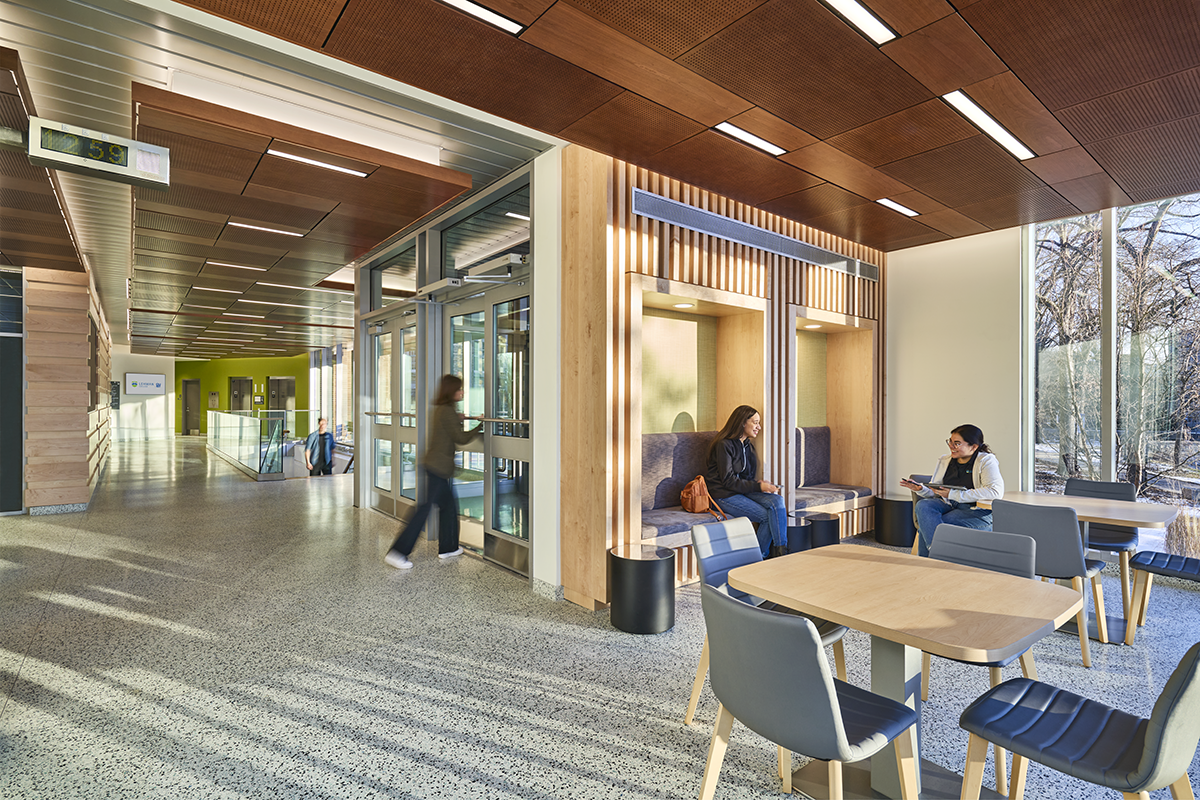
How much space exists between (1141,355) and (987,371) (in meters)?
1.21

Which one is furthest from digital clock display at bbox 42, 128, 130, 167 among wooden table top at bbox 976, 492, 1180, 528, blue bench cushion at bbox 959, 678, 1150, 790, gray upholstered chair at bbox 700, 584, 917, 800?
wooden table top at bbox 976, 492, 1180, 528

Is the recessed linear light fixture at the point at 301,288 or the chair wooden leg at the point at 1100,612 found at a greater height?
the recessed linear light fixture at the point at 301,288

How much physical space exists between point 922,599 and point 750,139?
123 inches

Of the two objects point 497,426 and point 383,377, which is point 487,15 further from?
point 383,377

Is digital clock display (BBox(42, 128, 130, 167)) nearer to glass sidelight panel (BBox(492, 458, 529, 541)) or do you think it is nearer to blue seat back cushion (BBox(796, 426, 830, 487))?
glass sidelight panel (BBox(492, 458, 529, 541))

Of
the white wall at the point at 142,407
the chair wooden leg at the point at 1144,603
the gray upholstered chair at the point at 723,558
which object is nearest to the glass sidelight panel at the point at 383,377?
the gray upholstered chair at the point at 723,558

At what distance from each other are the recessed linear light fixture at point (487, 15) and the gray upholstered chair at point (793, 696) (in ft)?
8.61

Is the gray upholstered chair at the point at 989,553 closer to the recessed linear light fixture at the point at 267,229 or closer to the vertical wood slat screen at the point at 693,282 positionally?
the vertical wood slat screen at the point at 693,282

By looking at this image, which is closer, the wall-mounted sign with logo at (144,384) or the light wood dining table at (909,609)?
the light wood dining table at (909,609)

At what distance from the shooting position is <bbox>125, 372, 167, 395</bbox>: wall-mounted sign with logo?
2231 centimetres

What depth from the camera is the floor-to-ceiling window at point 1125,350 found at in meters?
5.33

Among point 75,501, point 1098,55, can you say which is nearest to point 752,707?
point 1098,55

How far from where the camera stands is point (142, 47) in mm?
3586

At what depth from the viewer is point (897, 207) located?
5.54 meters
